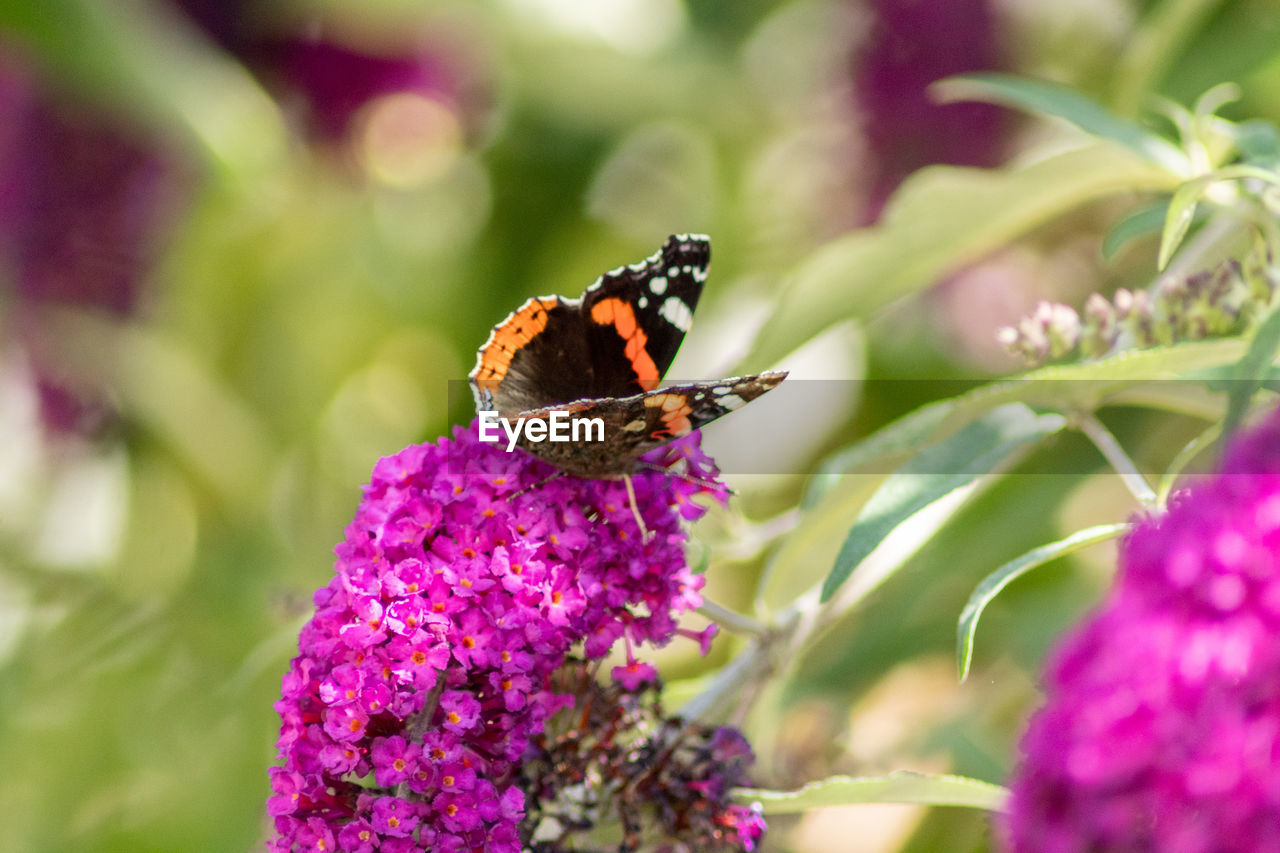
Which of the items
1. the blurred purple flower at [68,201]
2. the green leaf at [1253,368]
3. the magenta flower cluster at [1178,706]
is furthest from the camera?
the blurred purple flower at [68,201]

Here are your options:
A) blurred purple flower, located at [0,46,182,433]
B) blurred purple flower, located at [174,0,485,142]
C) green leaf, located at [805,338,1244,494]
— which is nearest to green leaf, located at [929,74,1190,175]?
green leaf, located at [805,338,1244,494]

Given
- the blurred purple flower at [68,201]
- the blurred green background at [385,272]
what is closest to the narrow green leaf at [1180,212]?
the blurred green background at [385,272]

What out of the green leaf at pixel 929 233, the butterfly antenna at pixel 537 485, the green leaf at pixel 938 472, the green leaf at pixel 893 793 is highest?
the green leaf at pixel 929 233

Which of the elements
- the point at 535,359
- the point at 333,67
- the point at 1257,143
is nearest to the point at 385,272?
the point at 333,67

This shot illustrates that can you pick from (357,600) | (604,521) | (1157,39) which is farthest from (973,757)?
(1157,39)

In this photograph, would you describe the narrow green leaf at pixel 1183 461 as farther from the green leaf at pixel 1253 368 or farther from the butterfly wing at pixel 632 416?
the butterfly wing at pixel 632 416

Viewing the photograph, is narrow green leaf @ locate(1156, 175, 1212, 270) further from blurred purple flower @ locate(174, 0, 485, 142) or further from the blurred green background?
blurred purple flower @ locate(174, 0, 485, 142)
